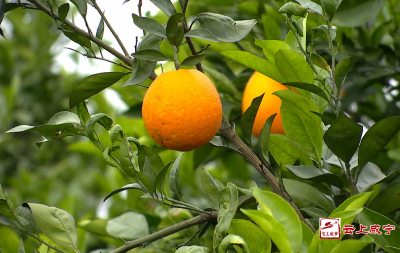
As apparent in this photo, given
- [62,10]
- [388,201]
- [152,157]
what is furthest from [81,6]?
[388,201]

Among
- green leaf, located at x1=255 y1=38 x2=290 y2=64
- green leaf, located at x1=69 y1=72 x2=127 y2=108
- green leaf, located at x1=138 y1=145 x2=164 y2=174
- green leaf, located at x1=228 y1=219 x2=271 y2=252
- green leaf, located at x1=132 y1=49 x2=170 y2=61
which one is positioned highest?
green leaf, located at x1=132 y1=49 x2=170 y2=61

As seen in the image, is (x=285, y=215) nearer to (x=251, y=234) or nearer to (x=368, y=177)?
(x=251, y=234)

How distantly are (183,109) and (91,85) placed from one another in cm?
17

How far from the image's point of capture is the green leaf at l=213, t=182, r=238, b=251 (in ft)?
2.00

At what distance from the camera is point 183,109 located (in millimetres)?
687

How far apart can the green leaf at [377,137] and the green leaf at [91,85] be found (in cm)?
41

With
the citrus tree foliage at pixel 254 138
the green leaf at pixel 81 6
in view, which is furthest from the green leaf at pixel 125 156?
the green leaf at pixel 81 6

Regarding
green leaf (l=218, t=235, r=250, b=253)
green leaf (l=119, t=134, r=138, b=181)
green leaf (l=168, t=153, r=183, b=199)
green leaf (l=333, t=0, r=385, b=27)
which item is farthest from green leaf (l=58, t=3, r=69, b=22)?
green leaf (l=333, t=0, r=385, b=27)

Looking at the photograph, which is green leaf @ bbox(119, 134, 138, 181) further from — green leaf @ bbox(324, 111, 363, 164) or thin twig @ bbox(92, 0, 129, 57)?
green leaf @ bbox(324, 111, 363, 164)

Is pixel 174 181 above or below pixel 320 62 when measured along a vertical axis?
below

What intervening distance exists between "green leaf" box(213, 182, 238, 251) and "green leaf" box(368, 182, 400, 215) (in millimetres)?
298

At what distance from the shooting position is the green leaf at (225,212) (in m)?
0.61

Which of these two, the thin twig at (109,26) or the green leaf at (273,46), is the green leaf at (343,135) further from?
the thin twig at (109,26)

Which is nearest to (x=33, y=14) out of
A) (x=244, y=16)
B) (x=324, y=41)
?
(x=244, y=16)
